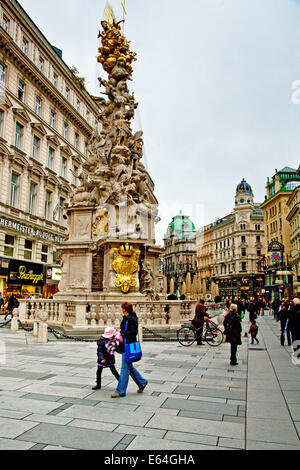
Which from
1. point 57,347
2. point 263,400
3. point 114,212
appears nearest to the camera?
point 263,400

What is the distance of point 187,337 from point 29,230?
814 inches

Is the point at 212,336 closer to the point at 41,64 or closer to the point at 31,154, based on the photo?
the point at 31,154

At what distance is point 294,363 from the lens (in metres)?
9.45

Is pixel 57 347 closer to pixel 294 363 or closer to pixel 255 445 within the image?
pixel 294 363

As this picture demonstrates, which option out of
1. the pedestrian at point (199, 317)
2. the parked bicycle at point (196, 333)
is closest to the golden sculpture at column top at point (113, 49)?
the pedestrian at point (199, 317)

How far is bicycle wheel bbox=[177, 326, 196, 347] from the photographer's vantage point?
39.6 feet

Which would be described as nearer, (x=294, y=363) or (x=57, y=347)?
(x=294, y=363)

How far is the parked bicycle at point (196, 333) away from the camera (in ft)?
39.7

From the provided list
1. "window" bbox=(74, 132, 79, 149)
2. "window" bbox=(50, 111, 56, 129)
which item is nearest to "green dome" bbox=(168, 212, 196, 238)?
"window" bbox=(74, 132, 79, 149)

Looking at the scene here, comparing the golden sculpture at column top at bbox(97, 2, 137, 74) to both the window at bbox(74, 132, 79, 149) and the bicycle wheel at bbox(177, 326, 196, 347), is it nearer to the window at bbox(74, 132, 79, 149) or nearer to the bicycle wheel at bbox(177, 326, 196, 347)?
the bicycle wheel at bbox(177, 326, 196, 347)

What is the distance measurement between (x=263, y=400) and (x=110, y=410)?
2505 mm

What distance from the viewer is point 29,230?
2931 cm

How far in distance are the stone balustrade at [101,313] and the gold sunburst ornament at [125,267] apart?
1475 millimetres

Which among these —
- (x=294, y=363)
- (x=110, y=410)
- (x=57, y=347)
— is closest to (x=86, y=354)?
(x=57, y=347)
